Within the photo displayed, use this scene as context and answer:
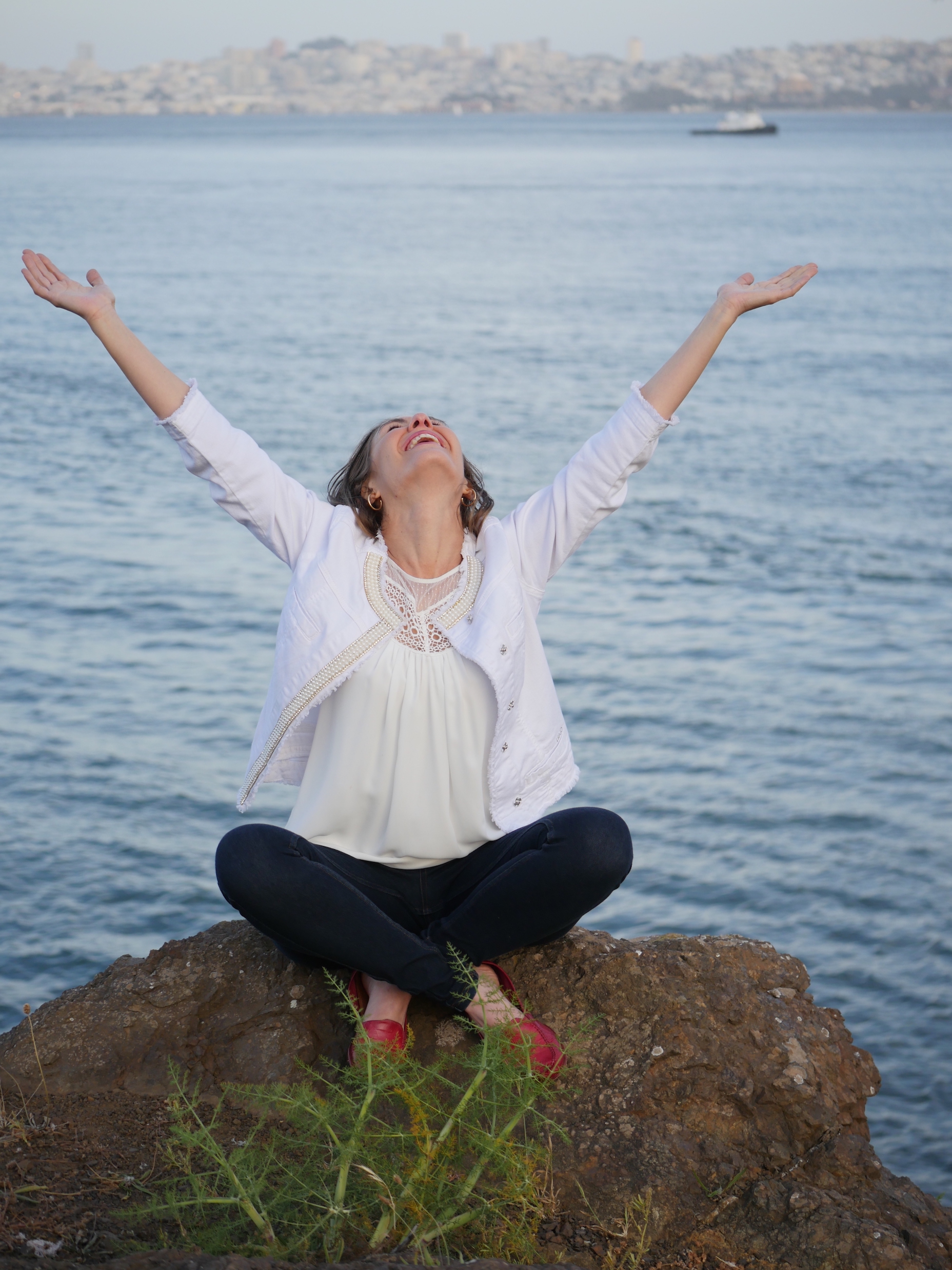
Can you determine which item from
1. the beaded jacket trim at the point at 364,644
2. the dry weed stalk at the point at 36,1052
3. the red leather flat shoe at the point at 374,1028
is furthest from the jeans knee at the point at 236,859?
the dry weed stalk at the point at 36,1052

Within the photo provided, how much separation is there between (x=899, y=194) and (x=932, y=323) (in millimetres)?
36798

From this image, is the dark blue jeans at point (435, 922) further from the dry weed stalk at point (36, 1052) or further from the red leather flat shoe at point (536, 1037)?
the dry weed stalk at point (36, 1052)

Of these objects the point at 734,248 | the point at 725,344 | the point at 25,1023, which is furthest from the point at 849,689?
the point at 734,248

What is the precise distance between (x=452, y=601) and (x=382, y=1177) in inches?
60.9

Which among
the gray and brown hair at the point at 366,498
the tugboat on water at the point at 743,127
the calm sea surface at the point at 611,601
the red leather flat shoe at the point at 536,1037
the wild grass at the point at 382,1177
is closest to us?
the wild grass at the point at 382,1177

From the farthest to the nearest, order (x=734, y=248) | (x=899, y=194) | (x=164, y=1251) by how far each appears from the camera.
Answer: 1. (x=899, y=194)
2. (x=734, y=248)
3. (x=164, y=1251)

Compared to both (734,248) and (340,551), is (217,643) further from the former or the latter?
(734,248)

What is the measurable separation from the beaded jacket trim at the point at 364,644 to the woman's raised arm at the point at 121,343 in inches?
27.5

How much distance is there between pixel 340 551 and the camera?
12.0 feet

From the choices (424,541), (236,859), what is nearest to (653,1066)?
(236,859)

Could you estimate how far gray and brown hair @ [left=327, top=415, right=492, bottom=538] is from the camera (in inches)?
152

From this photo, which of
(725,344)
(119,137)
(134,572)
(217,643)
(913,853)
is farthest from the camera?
(119,137)

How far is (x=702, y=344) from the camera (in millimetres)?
3725

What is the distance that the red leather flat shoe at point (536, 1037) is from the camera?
321 cm
